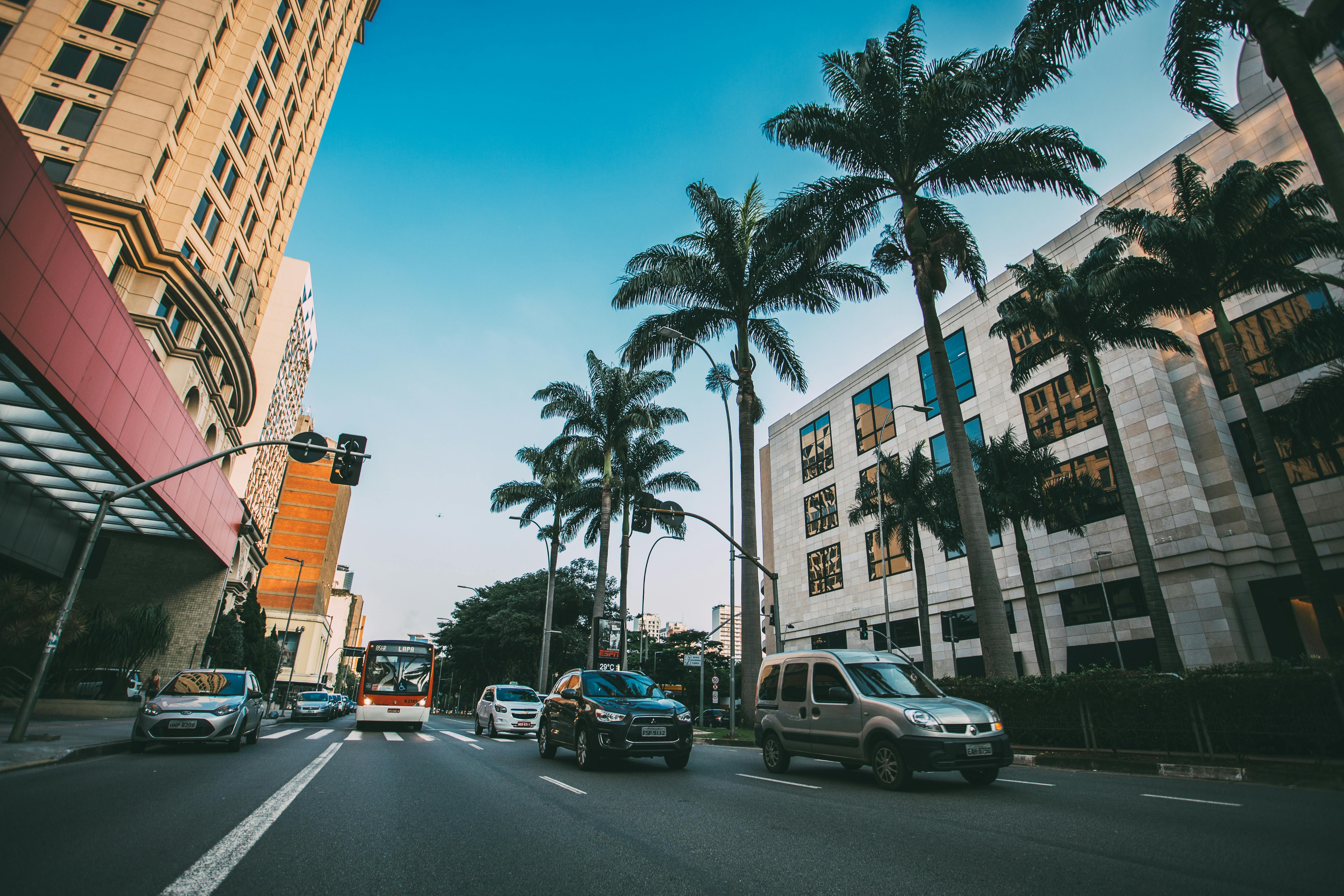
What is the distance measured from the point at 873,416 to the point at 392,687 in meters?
33.0

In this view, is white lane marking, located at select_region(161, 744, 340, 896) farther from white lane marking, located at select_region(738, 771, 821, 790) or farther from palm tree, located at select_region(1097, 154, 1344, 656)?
palm tree, located at select_region(1097, 154, 1344, 656)

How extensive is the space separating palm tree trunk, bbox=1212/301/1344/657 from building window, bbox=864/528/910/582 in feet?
59.2

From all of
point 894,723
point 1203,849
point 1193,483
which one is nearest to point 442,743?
point 894,723

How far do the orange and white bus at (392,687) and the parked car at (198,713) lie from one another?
877 centimetres

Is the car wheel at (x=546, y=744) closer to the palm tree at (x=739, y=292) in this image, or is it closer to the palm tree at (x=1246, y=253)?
the palm tree at (x=739, y=292)

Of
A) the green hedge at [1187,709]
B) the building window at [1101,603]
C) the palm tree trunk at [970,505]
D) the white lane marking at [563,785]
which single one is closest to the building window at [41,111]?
the white lane marking at [563,785]

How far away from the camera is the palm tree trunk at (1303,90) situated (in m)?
8.78

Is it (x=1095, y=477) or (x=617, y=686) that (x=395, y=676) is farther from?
(x=1095, y=477)

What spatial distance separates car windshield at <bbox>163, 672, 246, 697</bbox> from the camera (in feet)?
39.9

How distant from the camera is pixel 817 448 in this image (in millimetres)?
48062

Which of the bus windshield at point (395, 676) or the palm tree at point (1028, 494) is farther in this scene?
the palm tree at point (1028, 494)

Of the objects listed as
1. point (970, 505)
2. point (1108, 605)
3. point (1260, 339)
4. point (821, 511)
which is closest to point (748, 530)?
point (970, 505)

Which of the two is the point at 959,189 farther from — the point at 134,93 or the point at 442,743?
the point at 134,93

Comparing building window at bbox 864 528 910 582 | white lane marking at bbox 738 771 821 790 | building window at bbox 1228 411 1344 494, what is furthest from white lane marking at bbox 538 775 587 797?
building window at bbox 864 528 910 582
